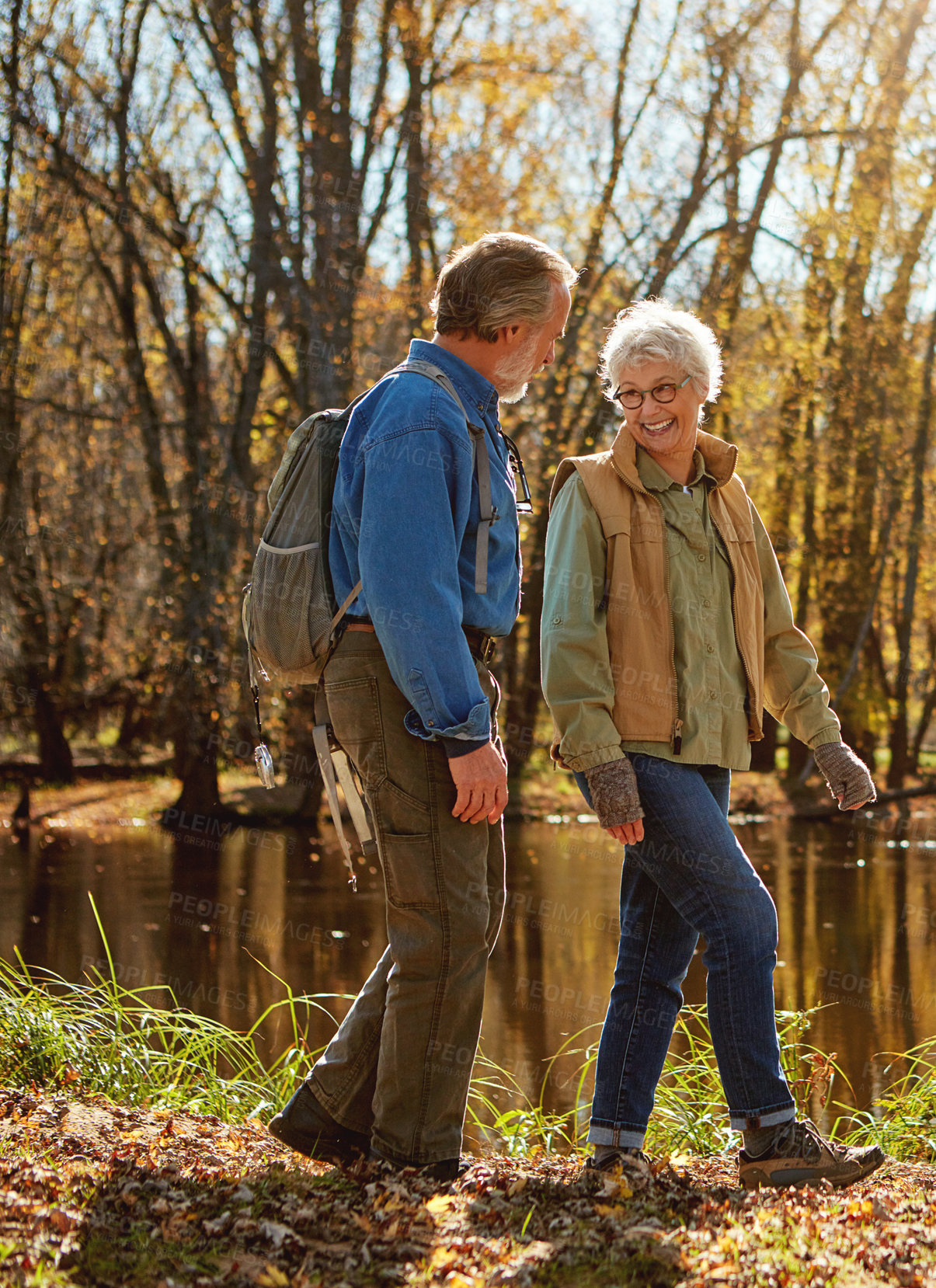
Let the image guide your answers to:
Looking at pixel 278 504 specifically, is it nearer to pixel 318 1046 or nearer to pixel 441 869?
pixel 441 869

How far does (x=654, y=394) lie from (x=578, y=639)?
0.67m

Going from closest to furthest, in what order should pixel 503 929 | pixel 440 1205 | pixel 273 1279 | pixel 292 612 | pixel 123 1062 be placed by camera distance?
pixel 273 1279 → pixel 440 1205 → pixel 292 612 → pixel 123 1062 → pixel 503 929

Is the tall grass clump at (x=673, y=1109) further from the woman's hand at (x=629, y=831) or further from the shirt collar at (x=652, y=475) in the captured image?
the shirt collar at (x=652, y=475)

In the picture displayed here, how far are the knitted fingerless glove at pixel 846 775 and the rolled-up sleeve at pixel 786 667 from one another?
83 mm

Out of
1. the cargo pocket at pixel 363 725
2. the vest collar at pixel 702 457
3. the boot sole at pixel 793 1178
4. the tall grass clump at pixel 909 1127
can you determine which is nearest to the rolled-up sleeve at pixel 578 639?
the vest collar at pixel 702 457

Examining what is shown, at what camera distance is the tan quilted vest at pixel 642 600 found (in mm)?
3057

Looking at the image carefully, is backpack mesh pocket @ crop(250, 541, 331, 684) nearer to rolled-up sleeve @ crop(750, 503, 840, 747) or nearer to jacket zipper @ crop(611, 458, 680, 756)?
jacket zipper @ crop(611, 458, 680, 756)

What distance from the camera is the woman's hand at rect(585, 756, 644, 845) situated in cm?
292

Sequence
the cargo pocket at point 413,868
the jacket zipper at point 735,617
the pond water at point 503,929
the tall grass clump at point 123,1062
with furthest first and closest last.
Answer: the pond water at point 503,929 → the tall grass clump at point 123,1062 → the jacket zipper at point 735,617 → the cargo pocket at point 413,868

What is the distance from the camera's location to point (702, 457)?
3.37 metres

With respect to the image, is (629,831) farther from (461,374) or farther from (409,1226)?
(461,374)

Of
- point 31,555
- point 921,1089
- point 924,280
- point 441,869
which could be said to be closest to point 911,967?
point 921,1089

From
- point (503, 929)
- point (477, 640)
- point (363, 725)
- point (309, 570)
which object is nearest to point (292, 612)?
point (309, 570)

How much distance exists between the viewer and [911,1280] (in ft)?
8.09
